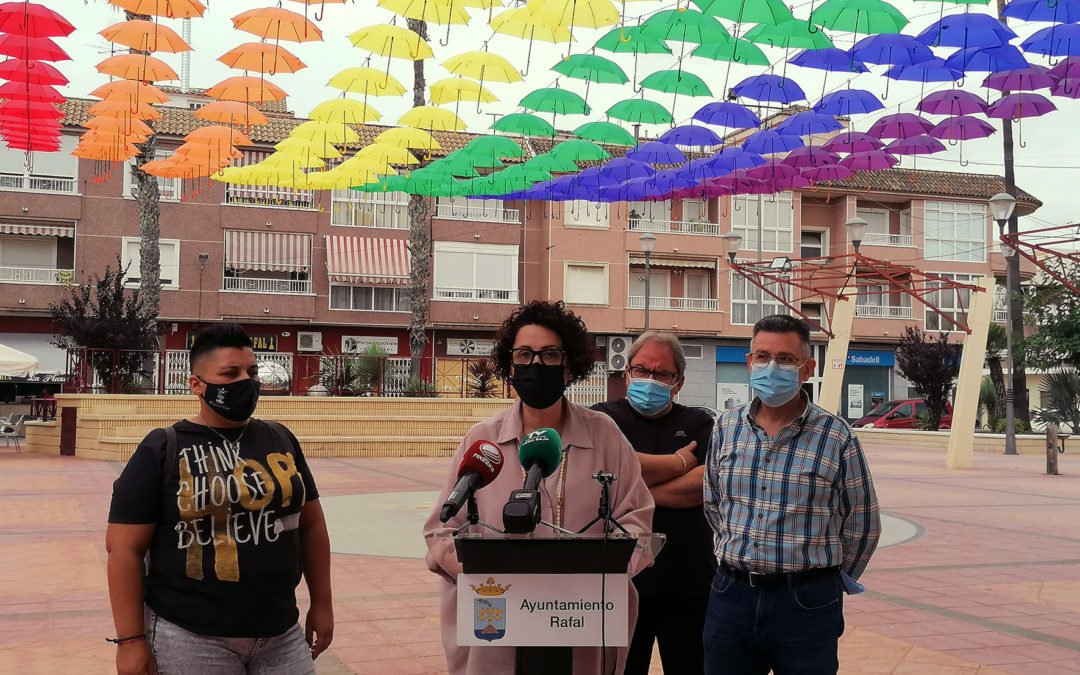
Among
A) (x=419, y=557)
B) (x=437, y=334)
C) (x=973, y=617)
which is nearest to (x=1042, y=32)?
(x=973, y=617)

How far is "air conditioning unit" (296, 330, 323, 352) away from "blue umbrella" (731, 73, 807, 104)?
30.0m

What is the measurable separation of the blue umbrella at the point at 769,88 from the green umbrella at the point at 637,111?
119 cm

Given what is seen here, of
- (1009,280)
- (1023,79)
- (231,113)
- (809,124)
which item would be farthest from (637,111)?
(1009,280)

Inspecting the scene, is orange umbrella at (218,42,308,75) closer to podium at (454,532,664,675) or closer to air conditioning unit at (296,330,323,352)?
podium at (454,532,664,675)

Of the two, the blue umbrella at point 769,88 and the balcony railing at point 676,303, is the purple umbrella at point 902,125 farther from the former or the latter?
the balcony railing at point 676,303

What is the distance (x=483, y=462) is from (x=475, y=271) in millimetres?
39921

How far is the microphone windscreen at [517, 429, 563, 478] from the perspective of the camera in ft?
8.37

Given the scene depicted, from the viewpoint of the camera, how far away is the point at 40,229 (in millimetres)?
36844

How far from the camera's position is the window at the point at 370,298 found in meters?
40.2

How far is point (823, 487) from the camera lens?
345 cm

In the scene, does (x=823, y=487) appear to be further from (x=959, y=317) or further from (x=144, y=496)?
(x=959, y=317)

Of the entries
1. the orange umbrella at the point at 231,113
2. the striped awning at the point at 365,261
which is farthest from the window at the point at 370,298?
the orange umbrella at the point at 231,113

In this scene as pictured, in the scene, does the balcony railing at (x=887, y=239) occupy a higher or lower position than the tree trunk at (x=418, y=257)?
higher

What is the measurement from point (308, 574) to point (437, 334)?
38.7 metres
